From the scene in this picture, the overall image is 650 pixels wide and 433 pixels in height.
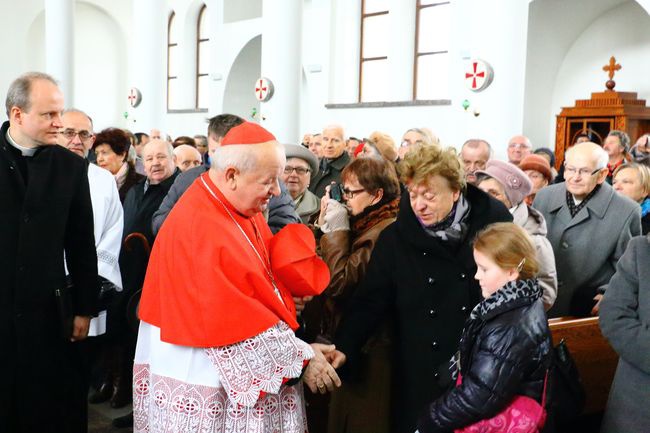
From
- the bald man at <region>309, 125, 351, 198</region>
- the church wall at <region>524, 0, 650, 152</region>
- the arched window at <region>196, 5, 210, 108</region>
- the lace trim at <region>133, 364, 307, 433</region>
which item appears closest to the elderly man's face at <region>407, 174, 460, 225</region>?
the lace trim at <region>133, 364, 307, 433</region>

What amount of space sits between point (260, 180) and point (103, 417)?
2908mm

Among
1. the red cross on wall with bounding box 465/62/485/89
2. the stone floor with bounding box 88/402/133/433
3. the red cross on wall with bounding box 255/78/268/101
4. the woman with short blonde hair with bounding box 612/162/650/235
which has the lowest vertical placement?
the stone floor with bounding box 88/402/133/433

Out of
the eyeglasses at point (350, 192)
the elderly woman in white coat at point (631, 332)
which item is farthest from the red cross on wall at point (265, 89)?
the elderly woman in white coat at point (631, 332)

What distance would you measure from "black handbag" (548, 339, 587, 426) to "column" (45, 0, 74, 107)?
48.0 feet

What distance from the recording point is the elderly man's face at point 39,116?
3084 millimetres

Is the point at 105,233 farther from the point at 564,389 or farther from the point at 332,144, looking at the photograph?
the point at 332,144

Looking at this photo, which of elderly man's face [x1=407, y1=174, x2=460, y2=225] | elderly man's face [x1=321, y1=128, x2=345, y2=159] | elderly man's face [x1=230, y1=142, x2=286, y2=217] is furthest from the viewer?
elderly man's face [x1=321, y1=128, x2=345, y2=159]

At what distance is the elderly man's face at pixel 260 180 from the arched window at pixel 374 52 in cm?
1230

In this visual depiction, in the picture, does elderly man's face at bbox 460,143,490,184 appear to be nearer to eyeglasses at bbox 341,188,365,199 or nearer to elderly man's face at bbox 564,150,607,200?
elderly man's face at bbox 564,150,607,200

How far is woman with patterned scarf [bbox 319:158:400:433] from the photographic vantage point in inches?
127

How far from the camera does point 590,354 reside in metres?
3.70

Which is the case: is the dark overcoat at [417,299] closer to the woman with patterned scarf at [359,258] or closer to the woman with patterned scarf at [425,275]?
the woman with patterned scarf at [425,275]

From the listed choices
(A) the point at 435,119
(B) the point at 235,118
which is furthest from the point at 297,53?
(B) the point at 235,118

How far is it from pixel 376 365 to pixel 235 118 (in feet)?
5.13
